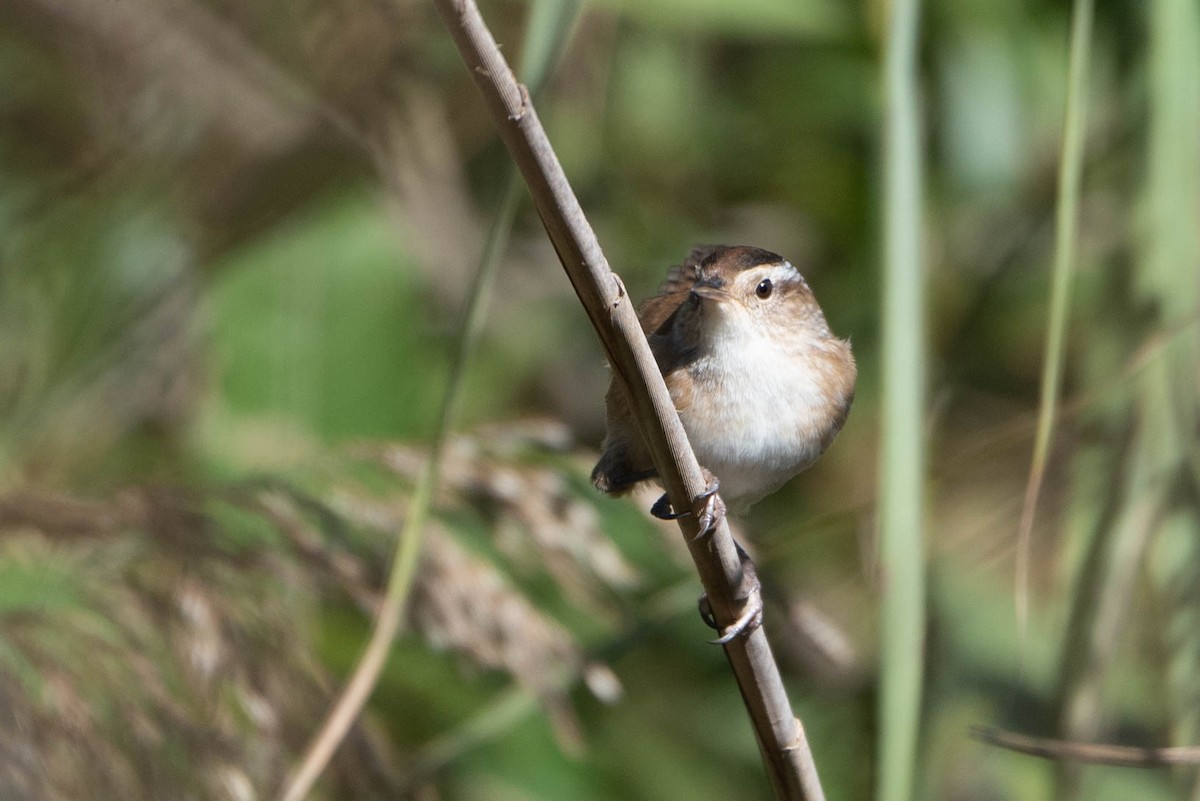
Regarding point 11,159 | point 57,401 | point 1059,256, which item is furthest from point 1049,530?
point 11,159

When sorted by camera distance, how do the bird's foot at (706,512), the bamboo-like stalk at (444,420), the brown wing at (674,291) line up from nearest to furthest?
the bird's foot at (706,512), the bamboo-like stalk at (444,420), the brown wing at (674,291)

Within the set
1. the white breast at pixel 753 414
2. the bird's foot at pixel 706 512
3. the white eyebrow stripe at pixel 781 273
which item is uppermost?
the white eyebrow stripe at pixel 781 273

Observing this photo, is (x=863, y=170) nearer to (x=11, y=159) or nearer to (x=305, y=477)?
(x=305, y=477)

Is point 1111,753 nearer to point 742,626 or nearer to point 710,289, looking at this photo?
point 742,626

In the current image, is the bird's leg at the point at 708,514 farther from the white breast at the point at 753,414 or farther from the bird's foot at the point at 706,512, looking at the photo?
the white breast at the point at 753,414

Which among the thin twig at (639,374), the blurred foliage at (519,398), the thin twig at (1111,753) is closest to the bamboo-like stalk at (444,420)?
the blurred foliage at (519,398)

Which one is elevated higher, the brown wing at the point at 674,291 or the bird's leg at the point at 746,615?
the brown wing at the point at 674,291

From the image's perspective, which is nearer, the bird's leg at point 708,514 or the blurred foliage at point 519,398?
the bird's leg at point 708,514

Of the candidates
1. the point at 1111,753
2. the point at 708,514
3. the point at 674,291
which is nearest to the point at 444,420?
the point at 708,514
